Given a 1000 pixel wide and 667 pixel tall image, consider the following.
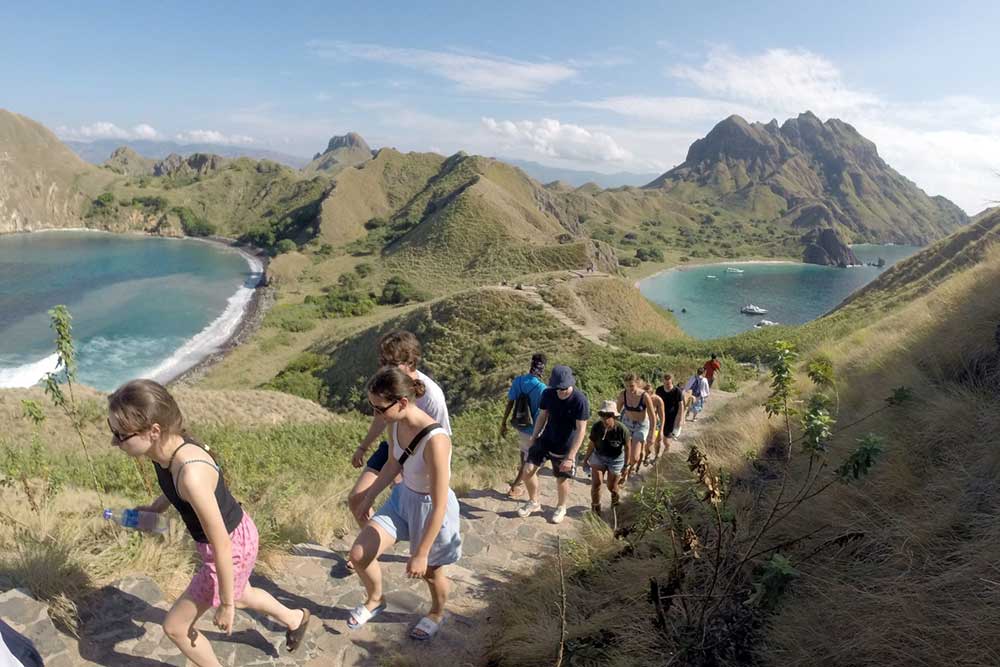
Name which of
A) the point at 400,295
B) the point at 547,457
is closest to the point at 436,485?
the point at 547,457

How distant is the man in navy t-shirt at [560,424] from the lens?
560 cm

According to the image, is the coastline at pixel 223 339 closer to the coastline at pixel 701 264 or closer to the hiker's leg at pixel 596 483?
the hiker's leg at pixel 596 483

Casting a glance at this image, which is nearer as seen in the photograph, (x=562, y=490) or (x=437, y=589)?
(x=437, y=589)

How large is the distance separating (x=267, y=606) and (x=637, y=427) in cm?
510

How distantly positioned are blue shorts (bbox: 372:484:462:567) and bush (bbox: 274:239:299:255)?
89.7m

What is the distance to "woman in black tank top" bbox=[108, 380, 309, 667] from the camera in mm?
2654

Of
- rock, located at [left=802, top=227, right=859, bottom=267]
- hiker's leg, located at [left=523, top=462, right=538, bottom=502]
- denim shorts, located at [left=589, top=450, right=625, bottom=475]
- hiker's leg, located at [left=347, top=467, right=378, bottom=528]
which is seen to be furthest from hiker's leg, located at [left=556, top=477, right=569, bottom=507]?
rock, located at [left=802, top=227, right=859, bottom=267]

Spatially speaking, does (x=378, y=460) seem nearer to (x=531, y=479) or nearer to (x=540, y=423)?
(x=540, y=423)

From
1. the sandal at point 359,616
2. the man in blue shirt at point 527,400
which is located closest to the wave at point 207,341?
the man in blue shirt at point 527,400

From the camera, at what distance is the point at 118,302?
193ft

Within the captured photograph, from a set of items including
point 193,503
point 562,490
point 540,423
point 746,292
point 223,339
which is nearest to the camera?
point 193,503

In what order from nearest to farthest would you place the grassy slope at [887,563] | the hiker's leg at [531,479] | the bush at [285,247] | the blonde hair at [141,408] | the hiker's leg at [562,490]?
the blonde hair at [141,408] → the grassy slope at [887,563] → the hiker's leg at [562,490] → the hiker's leg at [531,479] → the bush at [285,247]

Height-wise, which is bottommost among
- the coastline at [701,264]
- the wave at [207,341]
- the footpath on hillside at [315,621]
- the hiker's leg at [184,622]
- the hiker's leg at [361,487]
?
the wave at [207,341]

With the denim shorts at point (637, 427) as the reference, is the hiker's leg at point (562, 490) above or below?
below
